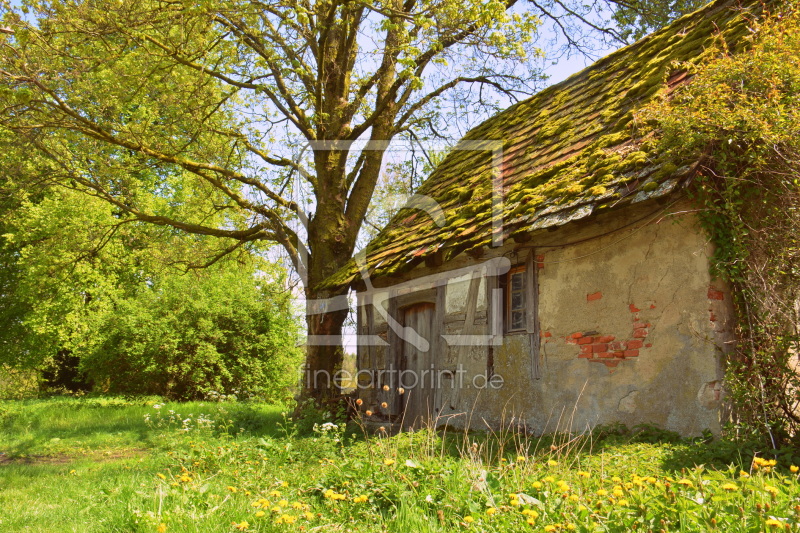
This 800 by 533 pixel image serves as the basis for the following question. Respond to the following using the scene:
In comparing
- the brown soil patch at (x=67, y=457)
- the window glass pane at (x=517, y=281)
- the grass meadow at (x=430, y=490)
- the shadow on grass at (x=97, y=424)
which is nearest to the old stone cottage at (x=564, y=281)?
the window glass pane at (x=517, y=281)

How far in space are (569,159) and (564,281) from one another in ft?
5.55

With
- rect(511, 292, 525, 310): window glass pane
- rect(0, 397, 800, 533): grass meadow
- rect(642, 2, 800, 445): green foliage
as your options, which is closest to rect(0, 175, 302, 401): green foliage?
rect(511, 292, 525, 310): window glass pane

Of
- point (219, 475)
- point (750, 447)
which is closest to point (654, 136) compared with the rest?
point (750, 447)

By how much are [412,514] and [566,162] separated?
5412mm

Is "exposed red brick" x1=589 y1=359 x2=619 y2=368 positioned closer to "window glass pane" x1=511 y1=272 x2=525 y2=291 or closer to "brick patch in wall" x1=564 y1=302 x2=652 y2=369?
"brick patch in wall" x1=564 y1=302 x2=652 y2=369

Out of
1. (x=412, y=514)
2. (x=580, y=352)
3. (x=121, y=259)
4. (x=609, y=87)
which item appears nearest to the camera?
(x=412, y=514)

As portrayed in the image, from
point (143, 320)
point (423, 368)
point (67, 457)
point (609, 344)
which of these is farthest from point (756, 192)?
point (143, 320)

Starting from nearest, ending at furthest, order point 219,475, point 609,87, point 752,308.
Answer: point 752,308 → point 219,475 → point 609,87

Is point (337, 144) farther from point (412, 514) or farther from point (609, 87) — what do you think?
point (412, 514)

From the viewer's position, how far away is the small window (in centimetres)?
823

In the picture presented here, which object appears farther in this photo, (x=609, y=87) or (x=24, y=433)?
(x=24, y=433)

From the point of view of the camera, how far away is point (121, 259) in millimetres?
22031

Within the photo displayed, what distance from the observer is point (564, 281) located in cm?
752

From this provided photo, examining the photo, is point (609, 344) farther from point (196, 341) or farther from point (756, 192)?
point (196, 341)
